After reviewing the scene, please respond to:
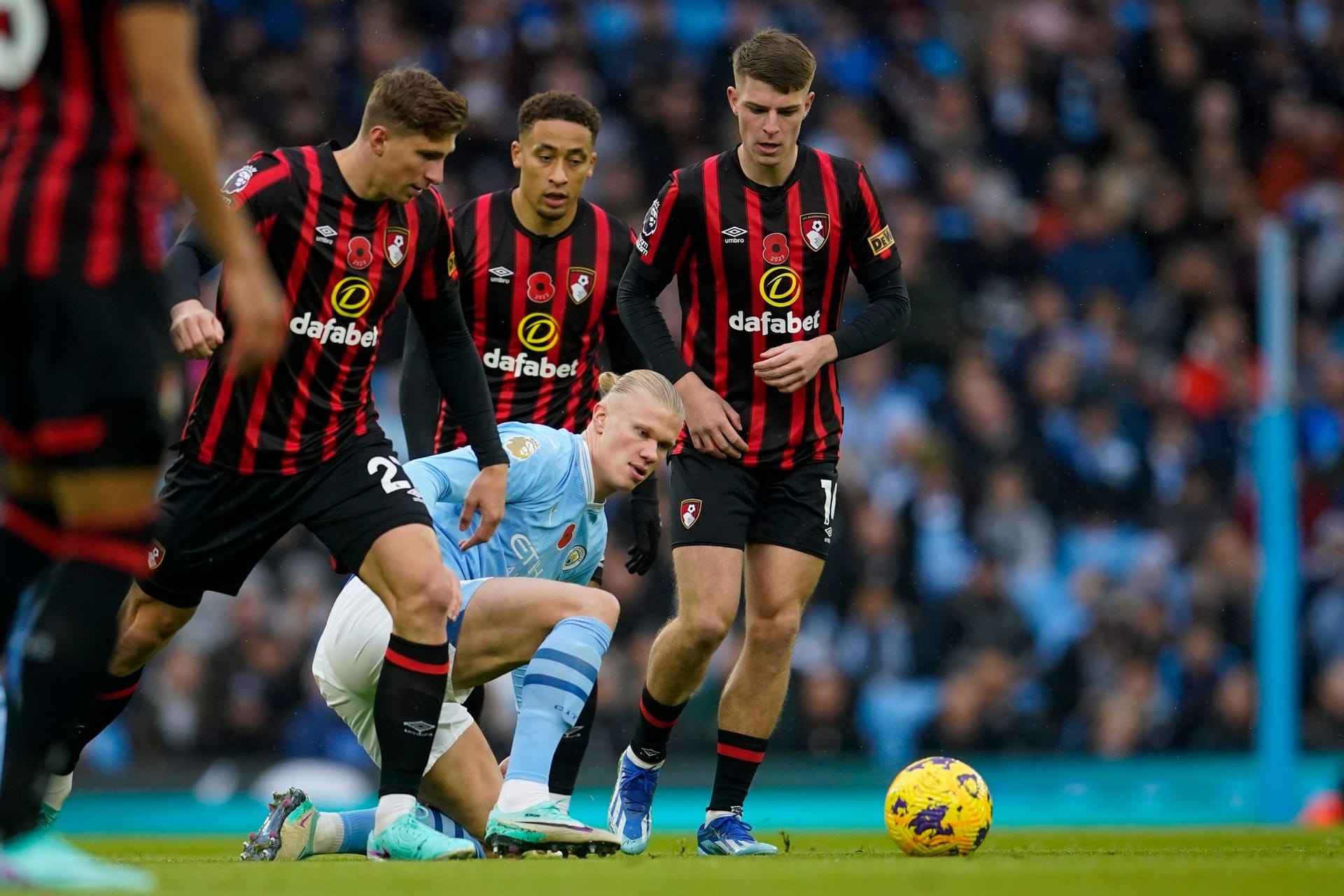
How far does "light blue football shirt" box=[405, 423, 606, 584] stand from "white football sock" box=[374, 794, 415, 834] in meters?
0.84

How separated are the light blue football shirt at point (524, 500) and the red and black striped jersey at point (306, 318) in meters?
0.37

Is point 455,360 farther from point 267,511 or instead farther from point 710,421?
point 710,421

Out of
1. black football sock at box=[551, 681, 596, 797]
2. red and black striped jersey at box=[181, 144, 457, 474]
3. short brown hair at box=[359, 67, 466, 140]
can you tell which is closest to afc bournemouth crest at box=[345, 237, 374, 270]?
red and black striped jersey at box=[181, 144, 457, 474]

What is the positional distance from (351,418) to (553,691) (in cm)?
106

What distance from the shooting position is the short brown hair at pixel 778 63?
19.8 ft

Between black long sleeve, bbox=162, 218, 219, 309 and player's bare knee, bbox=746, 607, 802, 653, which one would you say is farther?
player's bare knee, bbox=746, 607, 802, 653

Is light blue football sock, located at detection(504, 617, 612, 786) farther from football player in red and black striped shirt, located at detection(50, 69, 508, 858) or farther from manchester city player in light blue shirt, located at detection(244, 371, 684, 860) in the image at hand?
football player in red and black striped shirt, located at detection(50, 69, 508, 858)

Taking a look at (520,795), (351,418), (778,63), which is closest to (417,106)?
(351,418)

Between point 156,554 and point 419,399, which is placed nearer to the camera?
point 156,554

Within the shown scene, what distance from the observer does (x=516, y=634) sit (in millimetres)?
5438

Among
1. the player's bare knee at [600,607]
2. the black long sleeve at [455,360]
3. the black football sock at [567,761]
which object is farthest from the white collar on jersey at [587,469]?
the black football sock at [567,761]

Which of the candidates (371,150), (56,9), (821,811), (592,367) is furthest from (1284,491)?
(56,9)

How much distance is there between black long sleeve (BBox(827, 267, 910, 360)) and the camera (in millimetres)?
6203

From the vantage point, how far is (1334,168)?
15.2 meters
